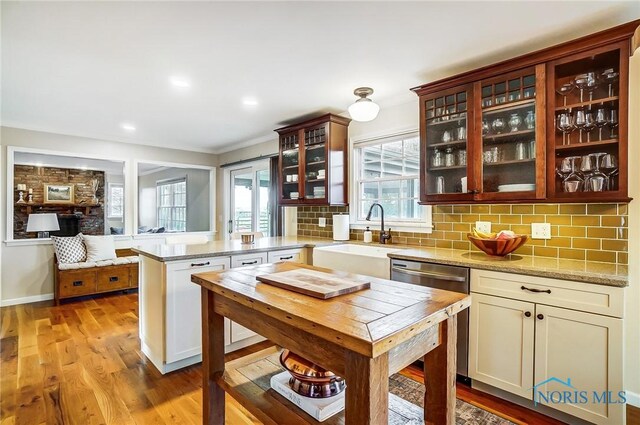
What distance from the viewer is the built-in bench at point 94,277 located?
4.27m

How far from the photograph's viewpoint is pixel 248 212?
18.0 ft

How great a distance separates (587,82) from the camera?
6.84ft

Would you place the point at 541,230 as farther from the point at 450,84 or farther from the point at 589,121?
the point at 450,84

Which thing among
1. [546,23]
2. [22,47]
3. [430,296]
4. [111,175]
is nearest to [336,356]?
[430,296]

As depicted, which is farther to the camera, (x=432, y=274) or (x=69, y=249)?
(x=69, y=249)

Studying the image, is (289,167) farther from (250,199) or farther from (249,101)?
(250,199)

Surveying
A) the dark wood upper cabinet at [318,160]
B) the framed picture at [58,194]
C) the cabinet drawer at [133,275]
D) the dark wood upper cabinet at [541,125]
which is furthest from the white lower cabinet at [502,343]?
the framed picture at [58,194]

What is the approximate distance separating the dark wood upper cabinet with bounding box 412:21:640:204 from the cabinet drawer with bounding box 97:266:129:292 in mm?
4480

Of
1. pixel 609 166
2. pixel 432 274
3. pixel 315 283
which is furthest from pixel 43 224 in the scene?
pixel 609 166

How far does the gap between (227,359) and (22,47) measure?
280 centimetres

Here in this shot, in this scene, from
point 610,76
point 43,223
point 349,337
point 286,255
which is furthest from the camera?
point 43,223

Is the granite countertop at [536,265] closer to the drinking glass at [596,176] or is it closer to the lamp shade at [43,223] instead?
the drinking glass at [596,176]

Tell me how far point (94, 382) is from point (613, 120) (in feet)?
13.0

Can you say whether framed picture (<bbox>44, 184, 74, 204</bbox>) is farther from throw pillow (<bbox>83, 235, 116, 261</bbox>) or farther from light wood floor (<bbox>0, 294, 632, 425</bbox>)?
light wood floor (<bbox>0, 294, 632, 425</bbox>)
